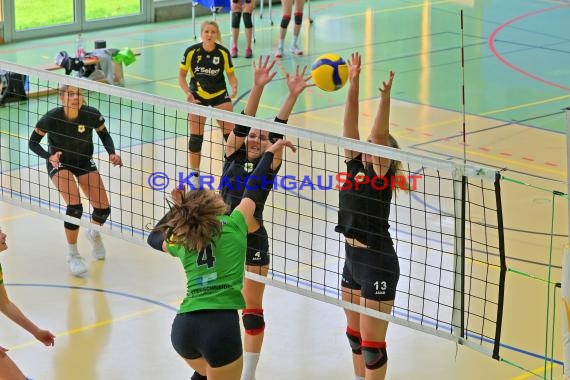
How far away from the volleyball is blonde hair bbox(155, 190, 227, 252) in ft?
11.0

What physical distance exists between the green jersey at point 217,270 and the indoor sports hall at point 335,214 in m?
1.07

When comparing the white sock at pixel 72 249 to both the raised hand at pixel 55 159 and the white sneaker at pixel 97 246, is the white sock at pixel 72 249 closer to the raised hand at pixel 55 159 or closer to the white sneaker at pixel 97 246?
the white sneaker at pixel 97 246

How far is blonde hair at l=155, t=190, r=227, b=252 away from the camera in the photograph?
233 inches

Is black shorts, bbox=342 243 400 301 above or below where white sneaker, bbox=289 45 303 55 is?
below

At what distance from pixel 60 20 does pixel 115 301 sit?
11.8 metres

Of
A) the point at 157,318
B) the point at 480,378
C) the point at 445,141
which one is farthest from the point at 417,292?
the point at 445,141

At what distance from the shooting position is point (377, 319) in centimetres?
698

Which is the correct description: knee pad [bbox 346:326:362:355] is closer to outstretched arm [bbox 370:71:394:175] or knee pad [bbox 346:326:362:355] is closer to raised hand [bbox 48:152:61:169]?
outstretched arm [bbox 370:71:394:175]

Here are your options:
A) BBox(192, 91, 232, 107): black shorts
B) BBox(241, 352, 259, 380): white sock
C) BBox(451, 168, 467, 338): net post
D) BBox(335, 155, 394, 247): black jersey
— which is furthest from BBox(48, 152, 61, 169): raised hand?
BBox(451, 168, 467, 338): net post

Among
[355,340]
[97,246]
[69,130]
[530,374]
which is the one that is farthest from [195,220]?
Answer: [97,246]

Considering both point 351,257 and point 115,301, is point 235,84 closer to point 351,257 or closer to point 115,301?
point 115,301

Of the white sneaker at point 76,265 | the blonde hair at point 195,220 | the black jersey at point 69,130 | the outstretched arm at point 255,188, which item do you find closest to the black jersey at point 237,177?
the outstretched arm at point 255,188

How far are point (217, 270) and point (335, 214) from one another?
5604 millimetres

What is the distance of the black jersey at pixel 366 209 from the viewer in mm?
6898
